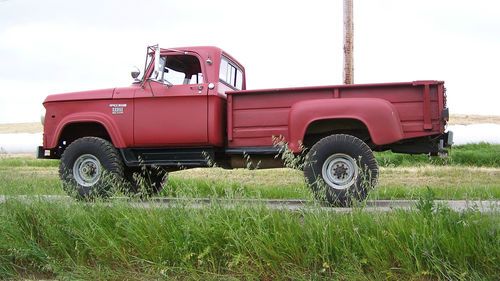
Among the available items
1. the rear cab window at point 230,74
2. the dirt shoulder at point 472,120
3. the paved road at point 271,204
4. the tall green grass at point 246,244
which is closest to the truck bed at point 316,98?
the rear cab window at point 230,74

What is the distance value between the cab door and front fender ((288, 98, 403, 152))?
4.39ft

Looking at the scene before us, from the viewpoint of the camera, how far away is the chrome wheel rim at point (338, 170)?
22.0 ft

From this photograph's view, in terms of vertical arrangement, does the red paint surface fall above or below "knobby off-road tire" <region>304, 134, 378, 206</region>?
above

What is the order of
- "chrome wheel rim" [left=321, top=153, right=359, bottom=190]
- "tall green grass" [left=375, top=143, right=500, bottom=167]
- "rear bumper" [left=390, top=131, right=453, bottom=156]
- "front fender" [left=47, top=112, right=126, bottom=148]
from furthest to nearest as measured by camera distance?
"tall green grass" [left=375, top=143, right=500, bottom=167], "front fender" [left=47, top=112, right=126, bottom=148], "rear bumper" [left=390, top=131, right=453, bottom=156], "chrome wheel rim" [left=321, top=153, right=359, bottom=190]

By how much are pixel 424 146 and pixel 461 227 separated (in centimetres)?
318

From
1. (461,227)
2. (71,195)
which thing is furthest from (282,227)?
(71,195)

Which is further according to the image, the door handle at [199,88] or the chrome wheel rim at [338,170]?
the door handle at [199,88]

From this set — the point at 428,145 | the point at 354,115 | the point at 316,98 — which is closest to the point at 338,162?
the point at 354,115

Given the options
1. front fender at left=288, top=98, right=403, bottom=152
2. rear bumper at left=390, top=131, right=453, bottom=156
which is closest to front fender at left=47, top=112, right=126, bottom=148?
front fender at left=288, top=98, right=403, bottom=152

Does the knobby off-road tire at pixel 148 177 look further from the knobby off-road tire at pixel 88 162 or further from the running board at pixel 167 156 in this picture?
the knobby off-road tire at pixel 88 162

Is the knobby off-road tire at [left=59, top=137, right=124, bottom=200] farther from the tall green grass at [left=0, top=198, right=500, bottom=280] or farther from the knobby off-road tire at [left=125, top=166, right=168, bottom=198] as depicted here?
the tall green grass at [left=0, top=198, right=500, bottom=280]

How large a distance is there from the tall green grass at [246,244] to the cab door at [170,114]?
2.44m

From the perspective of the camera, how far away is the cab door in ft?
25.1

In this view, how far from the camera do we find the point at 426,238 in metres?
4.07
